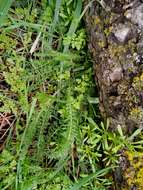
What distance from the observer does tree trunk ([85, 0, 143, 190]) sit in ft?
6.11

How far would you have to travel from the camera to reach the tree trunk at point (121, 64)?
6.11 feet

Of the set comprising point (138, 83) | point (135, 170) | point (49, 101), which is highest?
point (138, 83)

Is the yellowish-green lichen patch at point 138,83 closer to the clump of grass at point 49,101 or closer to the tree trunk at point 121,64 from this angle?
the tree trunk at point 121,64

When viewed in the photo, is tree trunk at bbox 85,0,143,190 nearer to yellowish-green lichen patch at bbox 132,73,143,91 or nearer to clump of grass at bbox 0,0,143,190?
yellowish-green lichen patch at bbox 132,73,143,91

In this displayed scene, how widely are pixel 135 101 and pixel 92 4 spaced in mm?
587

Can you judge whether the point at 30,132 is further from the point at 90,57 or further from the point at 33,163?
the point at 90,57

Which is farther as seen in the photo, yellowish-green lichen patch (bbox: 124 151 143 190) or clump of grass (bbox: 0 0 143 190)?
clump of grass (bbox: 0 0 143 190)

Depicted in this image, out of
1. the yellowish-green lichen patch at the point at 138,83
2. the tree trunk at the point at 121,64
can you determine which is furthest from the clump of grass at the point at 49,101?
the yellowish-green lichen patch at the point at 138,83

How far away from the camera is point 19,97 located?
2.20m

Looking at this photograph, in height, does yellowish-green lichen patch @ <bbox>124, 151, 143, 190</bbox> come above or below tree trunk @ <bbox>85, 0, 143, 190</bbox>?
below

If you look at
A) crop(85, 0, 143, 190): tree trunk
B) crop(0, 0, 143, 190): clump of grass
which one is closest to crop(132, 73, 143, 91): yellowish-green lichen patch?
crop(85, 0, 143, 190): tree trunk

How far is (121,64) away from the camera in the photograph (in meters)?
1.91

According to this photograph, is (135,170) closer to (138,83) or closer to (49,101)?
(138,83)

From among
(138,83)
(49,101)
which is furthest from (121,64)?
(49,101)
